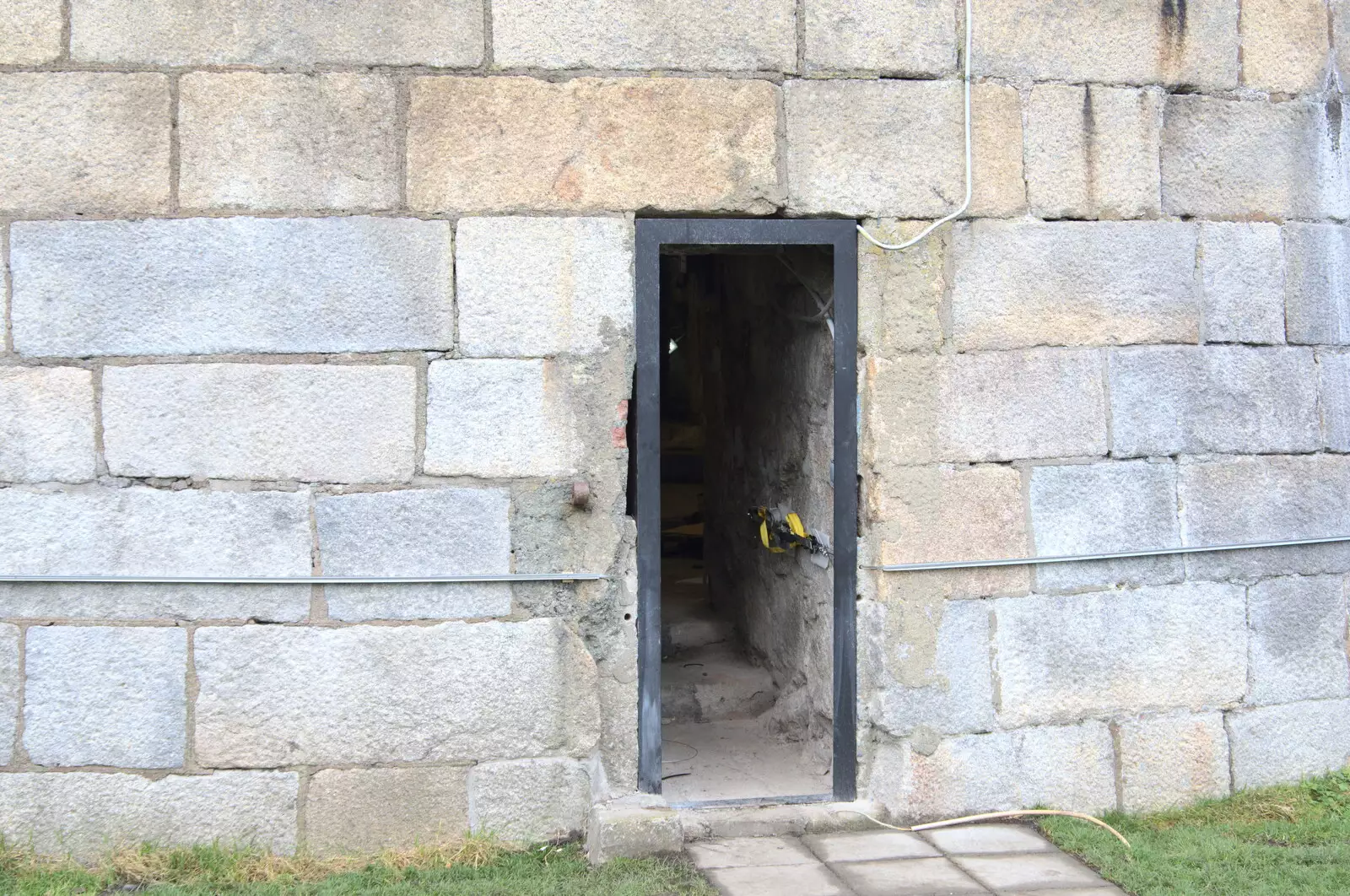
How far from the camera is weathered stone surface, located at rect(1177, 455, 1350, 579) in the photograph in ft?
13.7

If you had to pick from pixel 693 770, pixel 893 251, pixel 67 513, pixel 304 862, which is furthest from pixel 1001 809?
pixel 67 513

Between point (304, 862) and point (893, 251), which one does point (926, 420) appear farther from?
point (304, 862)

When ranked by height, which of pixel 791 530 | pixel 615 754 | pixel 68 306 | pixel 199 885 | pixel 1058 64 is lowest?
pixel 199 885

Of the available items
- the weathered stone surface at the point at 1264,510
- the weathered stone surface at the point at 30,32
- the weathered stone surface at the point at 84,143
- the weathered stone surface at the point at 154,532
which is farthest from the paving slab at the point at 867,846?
the weathered stone surface at the point at 30,32

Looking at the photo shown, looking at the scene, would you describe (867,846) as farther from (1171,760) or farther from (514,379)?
(514,379)

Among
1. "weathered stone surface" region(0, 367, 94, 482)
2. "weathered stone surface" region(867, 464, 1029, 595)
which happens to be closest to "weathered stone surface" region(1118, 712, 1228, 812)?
"weathered stone surface" region(867, 464, 1029, 595)

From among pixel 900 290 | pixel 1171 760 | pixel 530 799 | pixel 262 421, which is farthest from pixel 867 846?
pixel 262 421

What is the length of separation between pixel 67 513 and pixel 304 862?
1.27m

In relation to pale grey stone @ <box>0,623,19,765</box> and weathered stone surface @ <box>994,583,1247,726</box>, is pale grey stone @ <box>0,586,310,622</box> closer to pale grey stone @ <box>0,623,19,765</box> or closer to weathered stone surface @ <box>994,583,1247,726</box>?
pale grey stone @ <box>0,623,19,765</box>

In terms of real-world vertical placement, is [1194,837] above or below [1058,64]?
below

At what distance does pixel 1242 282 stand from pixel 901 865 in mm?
2325

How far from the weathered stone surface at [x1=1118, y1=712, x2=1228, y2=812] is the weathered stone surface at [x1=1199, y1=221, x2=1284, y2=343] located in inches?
52.9

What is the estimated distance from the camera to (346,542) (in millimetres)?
3701

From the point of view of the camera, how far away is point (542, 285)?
3764mm
